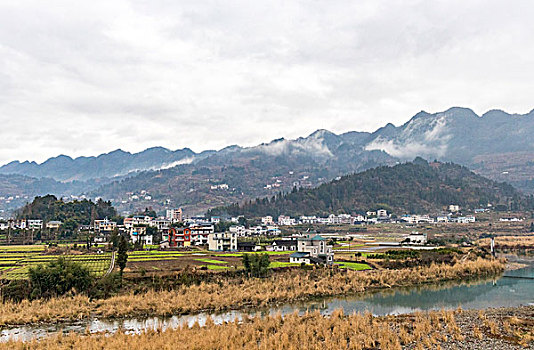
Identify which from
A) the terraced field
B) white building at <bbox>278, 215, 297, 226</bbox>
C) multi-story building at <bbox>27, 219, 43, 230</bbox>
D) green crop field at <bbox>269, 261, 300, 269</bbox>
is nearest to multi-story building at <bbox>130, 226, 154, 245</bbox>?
the terraced field

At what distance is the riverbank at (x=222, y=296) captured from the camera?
2867 centimetres

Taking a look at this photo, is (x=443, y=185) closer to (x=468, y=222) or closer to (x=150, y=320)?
(x=468, y=222)

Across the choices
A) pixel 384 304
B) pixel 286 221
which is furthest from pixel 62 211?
pixel 384 304

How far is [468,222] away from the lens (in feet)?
384

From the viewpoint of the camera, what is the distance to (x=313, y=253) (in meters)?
50.8

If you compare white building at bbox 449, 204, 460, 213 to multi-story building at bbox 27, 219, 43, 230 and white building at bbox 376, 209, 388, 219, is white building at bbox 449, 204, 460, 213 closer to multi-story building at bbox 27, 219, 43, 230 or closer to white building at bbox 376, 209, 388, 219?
white building at bbox 376, 209, 388, 219

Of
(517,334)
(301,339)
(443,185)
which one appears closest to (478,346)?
(517,334)

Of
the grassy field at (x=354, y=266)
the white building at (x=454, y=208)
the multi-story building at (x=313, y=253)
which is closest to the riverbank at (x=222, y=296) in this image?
the grassy field at (x=354, y=266)

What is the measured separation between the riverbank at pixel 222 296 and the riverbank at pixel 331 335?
5.35 m

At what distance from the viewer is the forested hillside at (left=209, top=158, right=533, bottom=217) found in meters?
150

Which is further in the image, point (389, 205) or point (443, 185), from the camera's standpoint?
point (443, 185)

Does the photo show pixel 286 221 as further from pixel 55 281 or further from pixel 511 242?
pixel 55 281

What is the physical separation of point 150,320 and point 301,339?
1100cm

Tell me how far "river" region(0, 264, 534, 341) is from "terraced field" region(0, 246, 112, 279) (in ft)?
36.6
